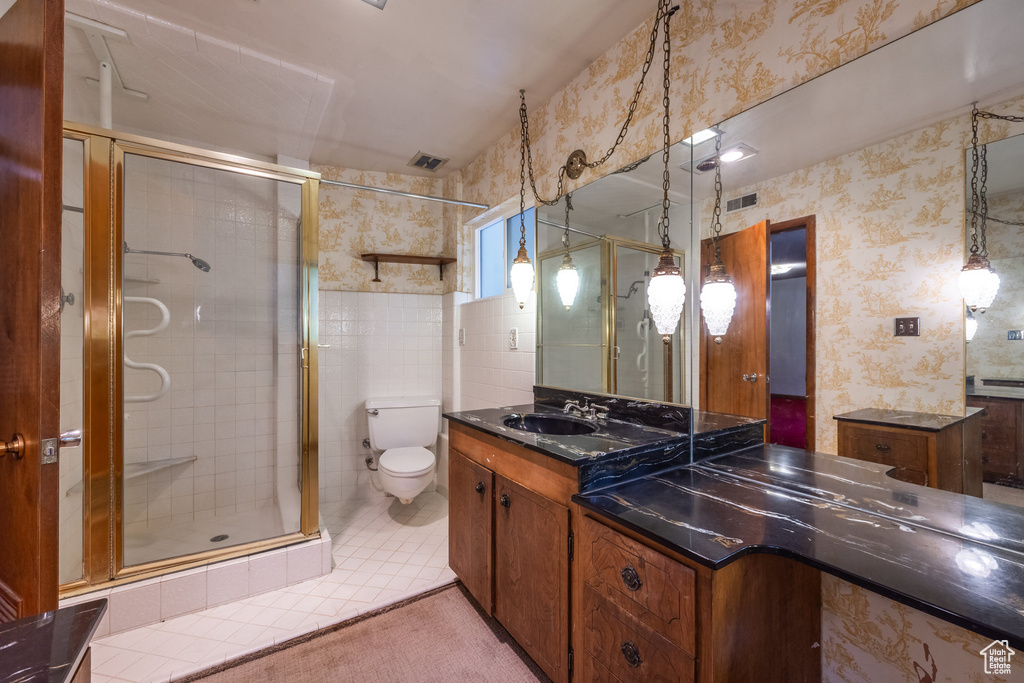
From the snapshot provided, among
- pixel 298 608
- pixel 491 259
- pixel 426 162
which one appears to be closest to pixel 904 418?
pixel 298 608

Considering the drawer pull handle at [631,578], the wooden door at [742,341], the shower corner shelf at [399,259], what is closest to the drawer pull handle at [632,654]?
the drawer pull handle at [631,578]

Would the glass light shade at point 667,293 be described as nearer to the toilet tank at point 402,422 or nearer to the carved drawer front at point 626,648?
the carved drawer front at point 626,648

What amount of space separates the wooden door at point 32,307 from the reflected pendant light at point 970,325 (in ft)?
5.75

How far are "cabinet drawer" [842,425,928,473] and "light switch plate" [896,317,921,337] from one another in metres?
0.22

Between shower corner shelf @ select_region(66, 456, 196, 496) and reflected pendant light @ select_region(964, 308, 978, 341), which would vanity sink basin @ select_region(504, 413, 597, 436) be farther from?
shower corner shelf @ select_region(66, 456, 196, 496)

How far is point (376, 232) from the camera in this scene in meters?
2.98

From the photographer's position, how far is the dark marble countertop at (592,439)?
46.2 inches

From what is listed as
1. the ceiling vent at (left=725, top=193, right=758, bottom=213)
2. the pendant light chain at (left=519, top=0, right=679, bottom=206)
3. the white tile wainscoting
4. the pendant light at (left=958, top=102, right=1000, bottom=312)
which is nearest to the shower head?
the white tile wainscoting

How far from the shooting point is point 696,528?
0.88 meters

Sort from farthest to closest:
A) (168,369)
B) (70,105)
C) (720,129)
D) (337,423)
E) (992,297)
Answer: (337,423) → (168,369) → (70,105) → (720,129) → (992,297)

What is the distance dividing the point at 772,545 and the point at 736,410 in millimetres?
656

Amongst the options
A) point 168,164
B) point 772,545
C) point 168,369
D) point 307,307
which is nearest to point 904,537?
point 772,545

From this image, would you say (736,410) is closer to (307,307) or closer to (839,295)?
(839,295)

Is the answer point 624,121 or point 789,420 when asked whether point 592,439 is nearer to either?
point 789,420
